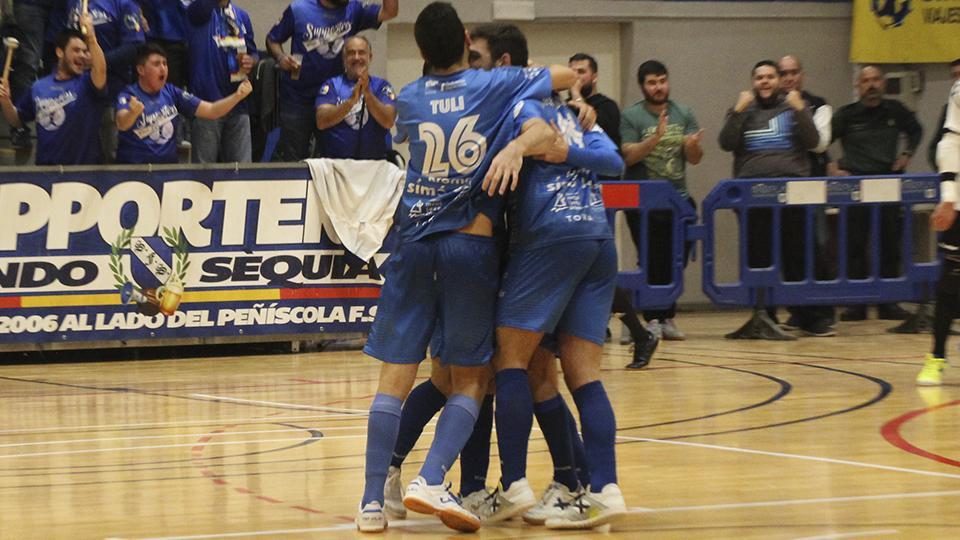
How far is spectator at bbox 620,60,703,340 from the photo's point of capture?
41.9 feet

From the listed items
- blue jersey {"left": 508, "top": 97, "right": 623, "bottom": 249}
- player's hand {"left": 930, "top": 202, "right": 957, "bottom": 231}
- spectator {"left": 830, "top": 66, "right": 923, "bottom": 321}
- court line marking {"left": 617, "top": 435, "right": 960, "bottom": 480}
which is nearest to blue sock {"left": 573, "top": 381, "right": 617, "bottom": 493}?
blue jersey {"left": 508, "top": 97, "right": 623, "bottom": 249}

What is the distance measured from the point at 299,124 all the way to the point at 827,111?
15.5ft

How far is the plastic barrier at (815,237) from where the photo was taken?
12867 millimetres

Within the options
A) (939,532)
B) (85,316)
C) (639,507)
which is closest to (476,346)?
(639,507)

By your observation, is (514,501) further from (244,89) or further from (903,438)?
(244,89)

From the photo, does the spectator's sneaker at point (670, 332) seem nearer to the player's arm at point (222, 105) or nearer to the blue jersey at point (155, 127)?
the player's arm at point (222, 105)

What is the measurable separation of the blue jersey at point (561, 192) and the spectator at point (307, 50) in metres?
7.31

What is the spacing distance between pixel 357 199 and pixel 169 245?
1.60 metres

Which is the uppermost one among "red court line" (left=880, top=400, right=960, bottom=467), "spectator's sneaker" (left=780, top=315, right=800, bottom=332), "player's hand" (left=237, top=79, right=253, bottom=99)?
"player's hand" (left=237, top=79, right=253, bottom=99)

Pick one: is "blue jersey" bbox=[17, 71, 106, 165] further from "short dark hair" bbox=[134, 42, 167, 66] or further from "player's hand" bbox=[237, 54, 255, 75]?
"player's hand" bbox=[237, 54, 255, 75]

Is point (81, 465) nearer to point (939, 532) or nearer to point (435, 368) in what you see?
point (435, 368)

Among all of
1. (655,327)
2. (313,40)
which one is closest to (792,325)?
(655,327)

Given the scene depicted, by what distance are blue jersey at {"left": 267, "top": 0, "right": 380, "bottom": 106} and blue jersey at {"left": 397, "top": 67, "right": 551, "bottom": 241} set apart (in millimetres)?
7397

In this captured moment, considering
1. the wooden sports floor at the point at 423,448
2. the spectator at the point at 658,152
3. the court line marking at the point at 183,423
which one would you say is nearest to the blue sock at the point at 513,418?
the wooden sports floor at the point at 423,448
